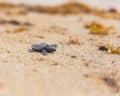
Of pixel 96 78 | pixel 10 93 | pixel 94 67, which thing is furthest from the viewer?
pixel 94 67

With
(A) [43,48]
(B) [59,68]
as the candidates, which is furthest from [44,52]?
(B) [59,68]

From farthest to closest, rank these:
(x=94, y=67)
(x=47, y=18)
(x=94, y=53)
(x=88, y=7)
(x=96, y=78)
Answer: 1. (x=88, y=7)
2. (x=47, y=18)
3. (x=94, y=53)
4. (x=94, y=67)
5. (x=96, y=78)

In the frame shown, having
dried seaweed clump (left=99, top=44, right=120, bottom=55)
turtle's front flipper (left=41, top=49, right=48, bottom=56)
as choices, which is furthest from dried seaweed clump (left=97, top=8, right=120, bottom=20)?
turtle's front flipper (left=41, top=49, right=48, bottom=56)

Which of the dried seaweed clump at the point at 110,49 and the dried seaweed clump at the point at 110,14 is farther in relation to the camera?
the dried seaweed clump at the point at 110,14

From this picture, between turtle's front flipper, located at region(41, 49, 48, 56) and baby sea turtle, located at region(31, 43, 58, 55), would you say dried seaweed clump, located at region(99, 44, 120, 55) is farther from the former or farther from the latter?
turtle's front flipper, located at region(41, 49, 48, 56)

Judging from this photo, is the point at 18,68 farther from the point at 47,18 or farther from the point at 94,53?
the point at 47,18

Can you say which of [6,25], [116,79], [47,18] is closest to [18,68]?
[116,79]

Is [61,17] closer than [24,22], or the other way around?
[24,22]

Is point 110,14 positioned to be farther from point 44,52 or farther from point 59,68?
point 59,68

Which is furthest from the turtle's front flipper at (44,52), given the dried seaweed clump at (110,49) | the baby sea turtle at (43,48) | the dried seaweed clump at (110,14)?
the dried seaweed clump at (110,14)

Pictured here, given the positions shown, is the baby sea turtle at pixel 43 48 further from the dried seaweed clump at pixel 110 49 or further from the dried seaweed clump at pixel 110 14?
the dried seaweed clump at pixel 110 14
